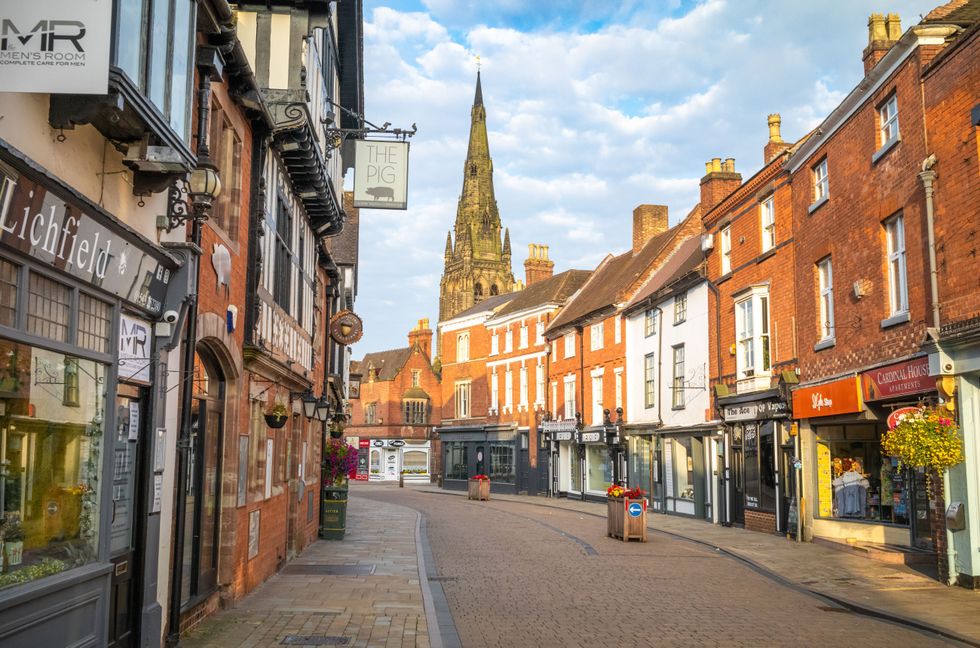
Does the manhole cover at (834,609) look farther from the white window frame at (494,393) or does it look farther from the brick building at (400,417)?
the brick building at (400,417)

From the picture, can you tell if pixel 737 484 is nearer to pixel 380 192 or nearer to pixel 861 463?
pixel 861 463

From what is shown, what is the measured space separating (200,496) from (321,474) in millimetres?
11850

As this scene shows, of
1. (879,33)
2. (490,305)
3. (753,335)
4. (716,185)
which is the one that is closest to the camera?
(879,33)

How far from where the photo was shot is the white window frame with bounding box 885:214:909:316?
16.1 meters

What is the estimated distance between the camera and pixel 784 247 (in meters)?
22.4

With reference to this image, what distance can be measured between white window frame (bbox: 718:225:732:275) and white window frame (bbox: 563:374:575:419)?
16757 mm

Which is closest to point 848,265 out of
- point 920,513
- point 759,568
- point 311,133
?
point 920,513

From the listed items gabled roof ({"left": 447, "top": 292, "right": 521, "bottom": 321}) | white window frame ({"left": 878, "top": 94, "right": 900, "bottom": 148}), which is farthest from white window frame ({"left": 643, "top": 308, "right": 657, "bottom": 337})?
gabled roof ({"left": 447, "top": 292, "right": 521, "bottom": 321})

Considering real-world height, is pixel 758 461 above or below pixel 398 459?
above

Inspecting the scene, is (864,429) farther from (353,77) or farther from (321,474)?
(353,77)

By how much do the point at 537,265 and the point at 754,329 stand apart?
33724mm

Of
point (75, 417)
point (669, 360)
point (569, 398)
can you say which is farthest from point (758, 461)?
point (75, 417)

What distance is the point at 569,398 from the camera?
141 feet

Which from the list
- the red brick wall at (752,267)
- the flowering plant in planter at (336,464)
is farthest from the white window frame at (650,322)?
the flowering plant in planter at (336,464)
